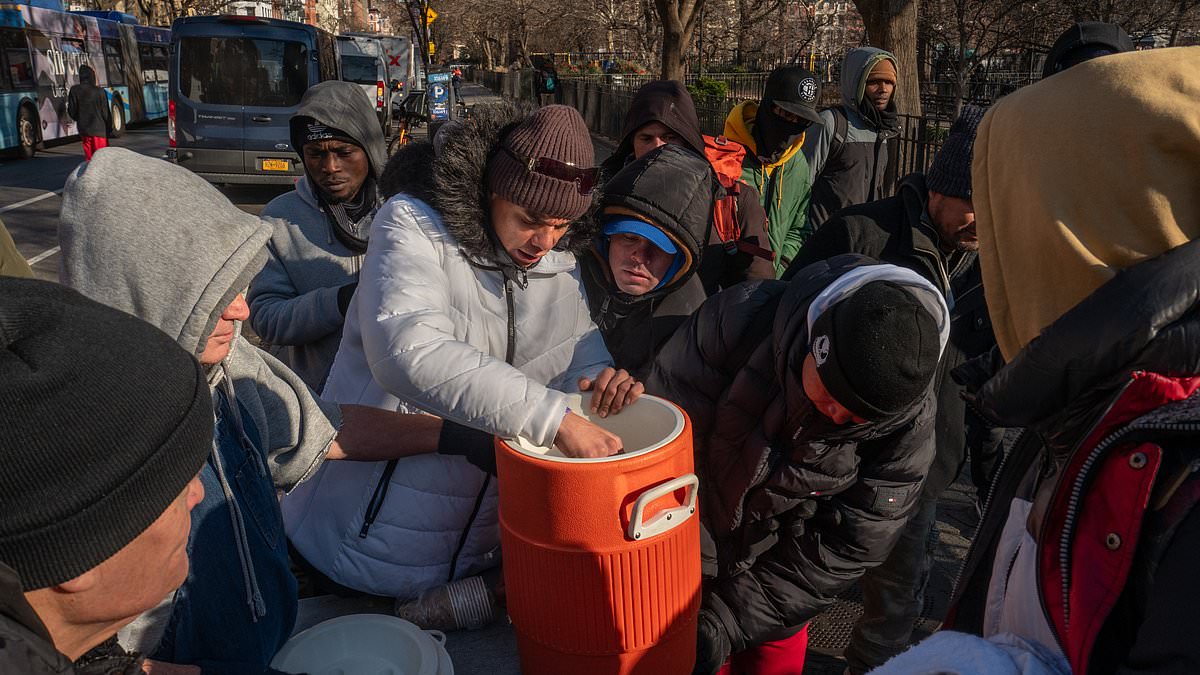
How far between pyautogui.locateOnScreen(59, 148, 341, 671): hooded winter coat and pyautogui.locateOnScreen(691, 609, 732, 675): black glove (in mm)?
915

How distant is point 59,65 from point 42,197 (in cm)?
811

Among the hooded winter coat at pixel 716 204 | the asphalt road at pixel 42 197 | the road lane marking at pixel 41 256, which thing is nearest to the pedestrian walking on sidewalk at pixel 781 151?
the hooded winter coat at pixel 716 204

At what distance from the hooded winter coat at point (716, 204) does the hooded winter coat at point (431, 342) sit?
95 cm

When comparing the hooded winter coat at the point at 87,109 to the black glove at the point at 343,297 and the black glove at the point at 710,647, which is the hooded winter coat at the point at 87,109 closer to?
the black glove at the point at 343,297

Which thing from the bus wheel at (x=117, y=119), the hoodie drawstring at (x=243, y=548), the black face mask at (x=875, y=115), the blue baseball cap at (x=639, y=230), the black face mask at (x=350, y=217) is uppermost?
the black face mask at (x=875, y=115)

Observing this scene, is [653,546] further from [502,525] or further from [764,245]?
[764,245]

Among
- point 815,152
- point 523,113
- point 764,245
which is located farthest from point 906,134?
point 523,113

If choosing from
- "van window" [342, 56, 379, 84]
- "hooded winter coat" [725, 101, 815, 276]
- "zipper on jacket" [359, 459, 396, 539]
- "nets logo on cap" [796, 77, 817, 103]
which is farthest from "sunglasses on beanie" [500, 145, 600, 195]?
"van window" [342, 56, 379, 84]

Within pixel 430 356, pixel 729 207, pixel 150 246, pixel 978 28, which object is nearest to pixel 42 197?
pixel 729 207

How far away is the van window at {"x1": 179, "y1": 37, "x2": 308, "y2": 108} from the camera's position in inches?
477

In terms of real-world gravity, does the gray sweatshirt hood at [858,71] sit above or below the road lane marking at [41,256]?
above

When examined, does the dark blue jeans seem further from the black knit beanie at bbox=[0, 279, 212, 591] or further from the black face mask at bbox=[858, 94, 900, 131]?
the black face mask at bbox=[858, 94, 900, 131]

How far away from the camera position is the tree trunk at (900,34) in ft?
26.3

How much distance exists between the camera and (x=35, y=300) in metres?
0.89
